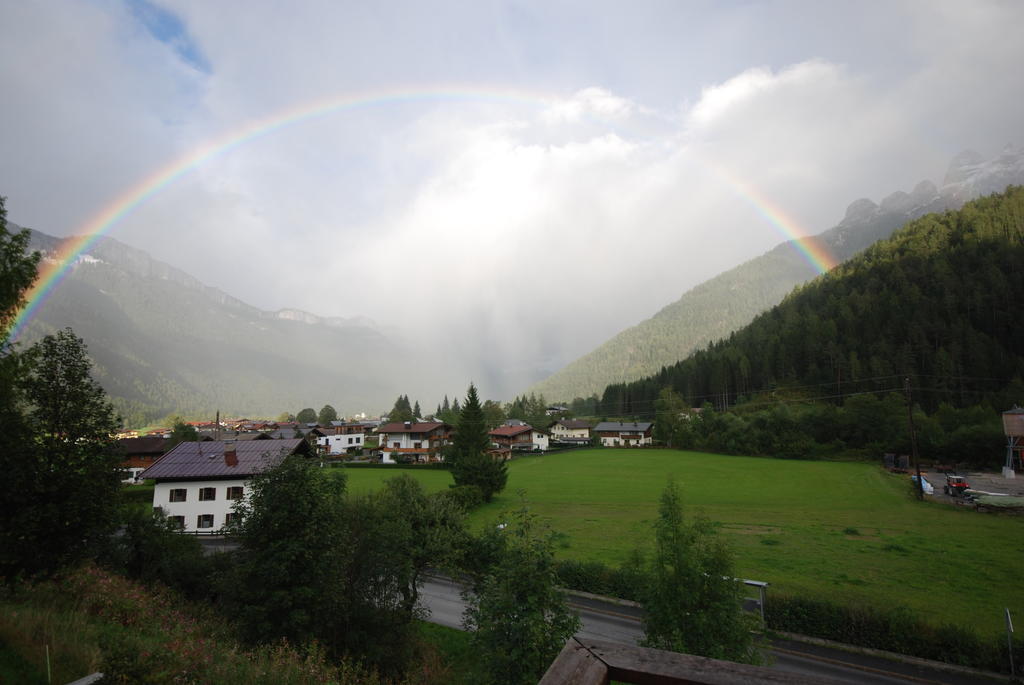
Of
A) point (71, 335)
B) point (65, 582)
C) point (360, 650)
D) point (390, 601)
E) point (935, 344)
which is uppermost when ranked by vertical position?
point (935, 344)

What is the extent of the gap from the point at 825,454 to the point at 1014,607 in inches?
3162

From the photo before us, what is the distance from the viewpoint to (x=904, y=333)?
133 metres

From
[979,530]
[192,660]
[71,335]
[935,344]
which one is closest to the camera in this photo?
[192,660]

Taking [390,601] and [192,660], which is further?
[390,601]

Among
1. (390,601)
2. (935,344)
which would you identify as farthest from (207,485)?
(935,344)

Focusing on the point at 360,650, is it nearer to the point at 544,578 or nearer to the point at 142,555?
the point at 544,578

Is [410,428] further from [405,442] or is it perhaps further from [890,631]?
[890,631]

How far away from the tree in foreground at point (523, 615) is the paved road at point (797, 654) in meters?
4.60

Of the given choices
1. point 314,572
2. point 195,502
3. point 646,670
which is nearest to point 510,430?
point 195,502

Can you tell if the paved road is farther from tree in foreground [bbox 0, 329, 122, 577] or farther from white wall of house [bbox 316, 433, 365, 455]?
white wall of house [bbox 316, 433, 365, 455]

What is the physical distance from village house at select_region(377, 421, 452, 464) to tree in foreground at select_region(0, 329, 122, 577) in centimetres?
8656

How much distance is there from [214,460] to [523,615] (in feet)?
148

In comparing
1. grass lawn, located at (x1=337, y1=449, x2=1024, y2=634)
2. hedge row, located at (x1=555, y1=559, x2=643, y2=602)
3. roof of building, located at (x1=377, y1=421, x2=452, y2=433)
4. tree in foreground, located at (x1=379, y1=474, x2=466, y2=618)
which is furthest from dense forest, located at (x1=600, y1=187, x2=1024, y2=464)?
tree in foreground, located at (x1=379, y1=474, x2=466, y2=618)

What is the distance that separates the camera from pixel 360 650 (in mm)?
20844
